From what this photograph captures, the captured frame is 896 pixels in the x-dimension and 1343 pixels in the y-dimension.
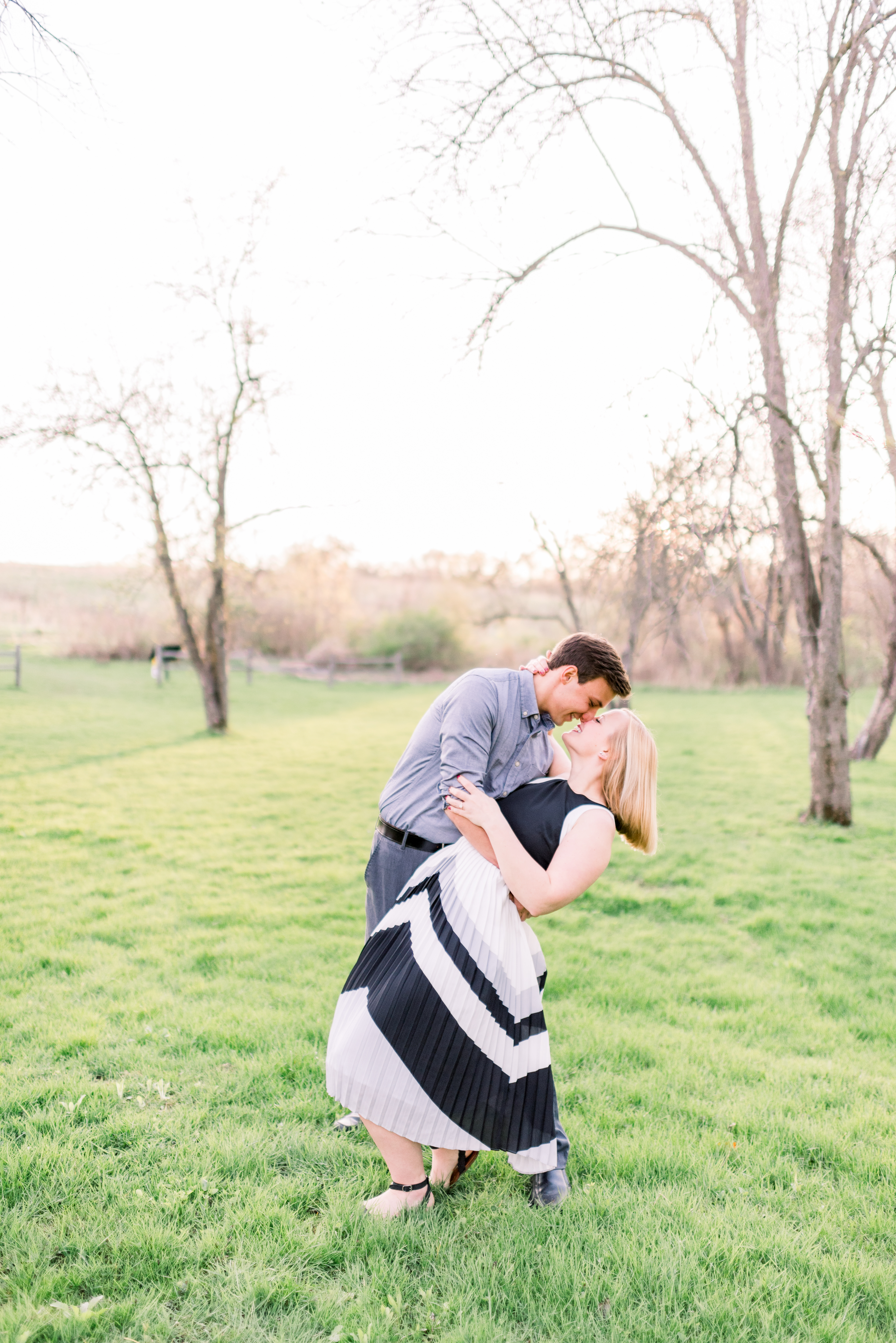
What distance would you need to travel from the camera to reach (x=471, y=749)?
8.54 ft

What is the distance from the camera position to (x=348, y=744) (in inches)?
615

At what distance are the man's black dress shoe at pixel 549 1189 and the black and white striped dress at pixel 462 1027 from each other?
0.21 m

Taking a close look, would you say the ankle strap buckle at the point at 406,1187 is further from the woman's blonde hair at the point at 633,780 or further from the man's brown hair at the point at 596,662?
the man's brown hair at the point at 596,662

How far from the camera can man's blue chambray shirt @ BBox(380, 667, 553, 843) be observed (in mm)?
2621

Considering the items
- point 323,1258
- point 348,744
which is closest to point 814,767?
point 323,1258

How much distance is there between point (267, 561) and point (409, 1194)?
25.6 m

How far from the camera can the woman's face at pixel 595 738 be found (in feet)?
Result: 8.60

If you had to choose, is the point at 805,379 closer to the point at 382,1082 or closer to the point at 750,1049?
the point at 750,1049

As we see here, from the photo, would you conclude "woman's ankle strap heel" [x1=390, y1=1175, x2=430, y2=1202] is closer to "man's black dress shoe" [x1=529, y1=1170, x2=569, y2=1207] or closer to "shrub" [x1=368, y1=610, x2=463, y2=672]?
"man's black dress shoe" [x1=529, y1=1170, x2=569, y2=1207]

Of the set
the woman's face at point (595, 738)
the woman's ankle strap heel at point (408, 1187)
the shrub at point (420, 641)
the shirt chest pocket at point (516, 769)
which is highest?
the shrub at point (420, 641)

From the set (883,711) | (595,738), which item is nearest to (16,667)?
(883,711)

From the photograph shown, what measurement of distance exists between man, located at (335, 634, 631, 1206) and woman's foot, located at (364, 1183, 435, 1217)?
384 mm

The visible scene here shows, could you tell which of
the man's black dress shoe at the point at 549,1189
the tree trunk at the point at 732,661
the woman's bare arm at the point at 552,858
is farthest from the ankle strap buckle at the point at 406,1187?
the tree trunk at the point at 732,661

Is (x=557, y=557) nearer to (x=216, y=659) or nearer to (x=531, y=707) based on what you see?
(x=216, y=659)
